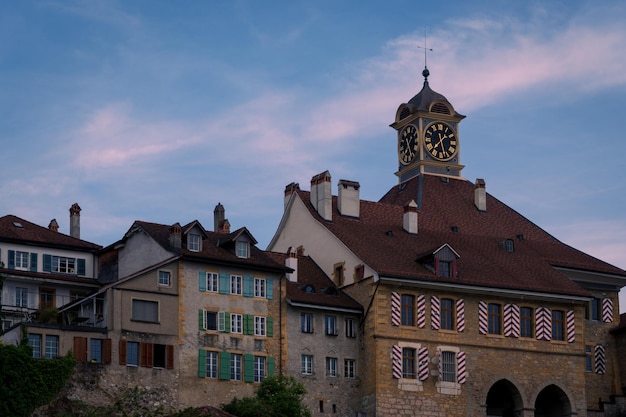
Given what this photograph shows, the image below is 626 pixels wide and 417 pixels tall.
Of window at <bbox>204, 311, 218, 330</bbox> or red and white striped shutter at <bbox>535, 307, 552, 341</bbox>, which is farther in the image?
red and white striped shutter at <bbox>535, 307, 552, 341</bbox>

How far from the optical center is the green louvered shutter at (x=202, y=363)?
80000 millimetres

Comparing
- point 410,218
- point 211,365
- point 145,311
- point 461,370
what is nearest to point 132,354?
point 145,311

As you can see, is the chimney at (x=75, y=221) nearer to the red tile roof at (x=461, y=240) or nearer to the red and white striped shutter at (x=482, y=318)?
the red tile roof at (x=461, y=240)

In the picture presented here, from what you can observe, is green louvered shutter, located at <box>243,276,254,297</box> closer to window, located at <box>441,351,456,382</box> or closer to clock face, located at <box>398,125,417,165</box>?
window, located at <box>441,351,456,382</box>

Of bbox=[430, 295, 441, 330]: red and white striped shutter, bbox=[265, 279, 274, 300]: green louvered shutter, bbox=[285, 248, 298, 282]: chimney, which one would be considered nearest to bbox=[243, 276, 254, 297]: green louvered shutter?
bbox=[265, 279, 274, 300]: green louvered shutter

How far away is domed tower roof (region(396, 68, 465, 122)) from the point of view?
10188cm

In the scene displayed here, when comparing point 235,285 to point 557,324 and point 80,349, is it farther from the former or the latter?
point 557,324

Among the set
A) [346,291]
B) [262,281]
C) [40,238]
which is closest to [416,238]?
[346,291]

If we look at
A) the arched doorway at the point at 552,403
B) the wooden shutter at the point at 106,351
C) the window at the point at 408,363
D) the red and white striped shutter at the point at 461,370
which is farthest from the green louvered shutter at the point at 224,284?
the arched doorway at the point at 552,403

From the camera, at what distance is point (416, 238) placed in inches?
3639

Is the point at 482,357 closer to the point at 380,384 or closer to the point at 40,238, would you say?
the point at 380,384

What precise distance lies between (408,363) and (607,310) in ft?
50.2

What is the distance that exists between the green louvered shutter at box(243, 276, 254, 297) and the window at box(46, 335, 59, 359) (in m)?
10.6

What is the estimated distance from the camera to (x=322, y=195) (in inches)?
3605
